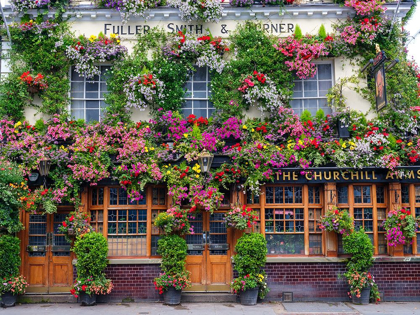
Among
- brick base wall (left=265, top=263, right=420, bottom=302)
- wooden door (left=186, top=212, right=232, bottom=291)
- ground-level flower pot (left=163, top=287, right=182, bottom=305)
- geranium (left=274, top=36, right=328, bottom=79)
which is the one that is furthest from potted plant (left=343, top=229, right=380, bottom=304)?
geranium (left=274, top=36, right=328, bottom=79)

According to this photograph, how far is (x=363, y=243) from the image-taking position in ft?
38.9

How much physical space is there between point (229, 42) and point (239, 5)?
1031 mm

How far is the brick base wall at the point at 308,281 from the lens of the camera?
40.5ft

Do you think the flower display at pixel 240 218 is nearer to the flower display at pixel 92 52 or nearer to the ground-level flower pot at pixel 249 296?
the ground-level flower pot at pixel 249 296

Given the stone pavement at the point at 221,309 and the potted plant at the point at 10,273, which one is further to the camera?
the potted plant at the point at 10,273

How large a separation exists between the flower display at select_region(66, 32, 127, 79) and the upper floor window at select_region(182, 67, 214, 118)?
2034 millimetres

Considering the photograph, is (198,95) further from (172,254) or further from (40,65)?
(172,254)

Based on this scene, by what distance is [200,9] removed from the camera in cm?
1302

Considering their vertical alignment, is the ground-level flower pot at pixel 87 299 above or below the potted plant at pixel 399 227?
below

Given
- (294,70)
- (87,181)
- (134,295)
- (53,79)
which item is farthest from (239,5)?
(134,295)

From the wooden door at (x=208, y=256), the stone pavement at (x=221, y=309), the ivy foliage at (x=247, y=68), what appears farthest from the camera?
the ivy foliage at (x=247, y=68)

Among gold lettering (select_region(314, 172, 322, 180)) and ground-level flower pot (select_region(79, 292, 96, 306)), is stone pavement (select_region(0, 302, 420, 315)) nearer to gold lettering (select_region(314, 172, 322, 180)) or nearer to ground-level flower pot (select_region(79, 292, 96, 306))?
ground-level flower pot (select_region(79, 292, 96, 306))

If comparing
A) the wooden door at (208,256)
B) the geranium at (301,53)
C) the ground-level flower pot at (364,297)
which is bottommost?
the ground-level flower pot at (364,297)

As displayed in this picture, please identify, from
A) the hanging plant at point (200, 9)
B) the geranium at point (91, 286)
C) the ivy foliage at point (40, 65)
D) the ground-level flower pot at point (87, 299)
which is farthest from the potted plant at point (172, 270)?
the hanging plant at point (200, 9)
